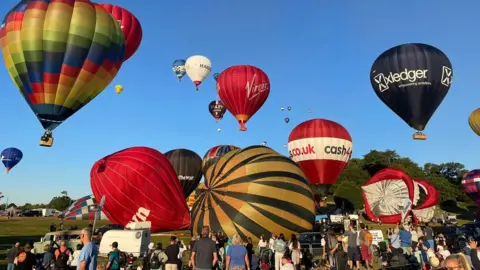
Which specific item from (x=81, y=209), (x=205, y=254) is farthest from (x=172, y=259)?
(x=81, y=209)

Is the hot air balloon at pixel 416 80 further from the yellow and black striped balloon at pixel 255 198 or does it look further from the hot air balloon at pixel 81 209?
the hot air balloon at pixel 81 209

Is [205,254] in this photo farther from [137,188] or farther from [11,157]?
[11,157]

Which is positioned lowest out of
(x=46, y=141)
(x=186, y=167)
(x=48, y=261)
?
(x=48, y=261)

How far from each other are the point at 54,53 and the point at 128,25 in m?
11.7

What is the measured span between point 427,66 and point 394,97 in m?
3.01

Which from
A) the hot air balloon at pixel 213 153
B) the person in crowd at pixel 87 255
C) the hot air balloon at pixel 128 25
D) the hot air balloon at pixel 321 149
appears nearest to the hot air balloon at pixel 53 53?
the hot air balloon at pixel 128 25

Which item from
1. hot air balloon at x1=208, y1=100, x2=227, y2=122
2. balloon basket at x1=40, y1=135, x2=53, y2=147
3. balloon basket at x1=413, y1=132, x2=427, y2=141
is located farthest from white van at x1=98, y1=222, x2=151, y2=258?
hot air balloon at x1=208, y1=100, x2=227, y2=122

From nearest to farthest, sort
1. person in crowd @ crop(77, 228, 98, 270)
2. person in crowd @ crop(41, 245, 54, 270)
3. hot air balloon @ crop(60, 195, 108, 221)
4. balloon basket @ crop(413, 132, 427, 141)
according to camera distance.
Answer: person in crowd @ crop(77, 228, 98, 270) < person in crowd @ crop(41, 245, 54, 270) < hot air balloon @ crop(60, 195, 108, 221) < balloon basket @ crop(413, 132, 427, 141)

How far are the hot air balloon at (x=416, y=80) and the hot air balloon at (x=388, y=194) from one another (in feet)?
23.2

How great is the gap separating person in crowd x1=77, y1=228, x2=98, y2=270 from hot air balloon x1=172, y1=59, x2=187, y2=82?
47.9m

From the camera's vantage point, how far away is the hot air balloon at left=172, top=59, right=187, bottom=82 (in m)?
54.0

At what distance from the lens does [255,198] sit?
1769 cm

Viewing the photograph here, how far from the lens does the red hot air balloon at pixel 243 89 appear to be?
122 ft

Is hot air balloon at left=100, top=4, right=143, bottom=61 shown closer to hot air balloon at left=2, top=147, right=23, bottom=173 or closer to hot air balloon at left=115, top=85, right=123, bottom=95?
hot air balloon at left=115, top=85, right=123, bottom=95
